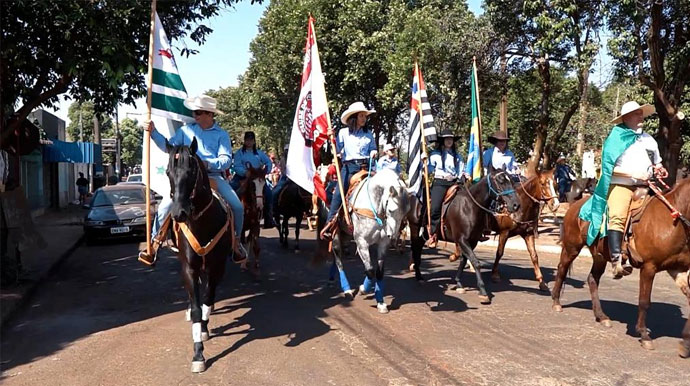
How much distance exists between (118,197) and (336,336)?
12.6 meters

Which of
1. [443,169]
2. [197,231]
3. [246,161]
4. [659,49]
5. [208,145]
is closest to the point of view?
[197,231]

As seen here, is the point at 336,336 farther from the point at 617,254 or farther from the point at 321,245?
the point at 617,254

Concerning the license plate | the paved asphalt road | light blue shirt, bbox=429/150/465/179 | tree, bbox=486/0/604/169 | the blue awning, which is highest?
tree, bbox=486/0/604/169

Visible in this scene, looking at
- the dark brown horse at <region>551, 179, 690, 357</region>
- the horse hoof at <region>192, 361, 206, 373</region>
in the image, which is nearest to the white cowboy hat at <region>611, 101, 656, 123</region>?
the dark brown horse at <region>551, 179, 690, 357</region>

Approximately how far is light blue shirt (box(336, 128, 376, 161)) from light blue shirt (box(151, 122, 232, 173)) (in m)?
2.29

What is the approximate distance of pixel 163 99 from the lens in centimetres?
689

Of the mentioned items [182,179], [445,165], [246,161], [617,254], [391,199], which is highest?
[246,161]

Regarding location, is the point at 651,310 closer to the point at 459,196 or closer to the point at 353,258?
the point at 459,196

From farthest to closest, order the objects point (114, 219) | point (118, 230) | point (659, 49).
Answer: point (114, 219)
point (118, 230)
point (659, 49)

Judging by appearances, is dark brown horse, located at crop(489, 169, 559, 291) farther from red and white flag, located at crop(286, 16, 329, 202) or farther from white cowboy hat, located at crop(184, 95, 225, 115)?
white cowboy hat, located at crop(184, 95, 225, 115)

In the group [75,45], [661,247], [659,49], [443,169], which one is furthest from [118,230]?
[659,49]

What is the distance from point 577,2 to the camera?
1442 centimetres

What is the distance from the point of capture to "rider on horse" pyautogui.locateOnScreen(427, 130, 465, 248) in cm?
1012

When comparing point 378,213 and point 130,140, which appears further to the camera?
point 130,140
